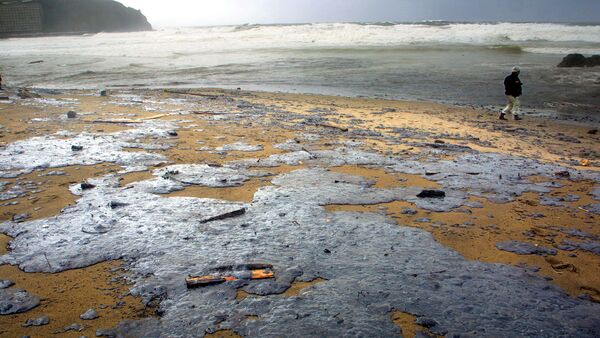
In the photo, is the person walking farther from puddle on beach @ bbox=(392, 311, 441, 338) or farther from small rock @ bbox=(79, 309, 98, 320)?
small rock @ bbox=(79, 309, 98, 320)

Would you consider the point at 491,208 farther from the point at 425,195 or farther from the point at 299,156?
the point at 299,156

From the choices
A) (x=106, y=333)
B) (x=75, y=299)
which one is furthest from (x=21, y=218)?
(x=106, y=333)

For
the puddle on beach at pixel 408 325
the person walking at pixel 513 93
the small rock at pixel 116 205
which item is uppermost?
the person walking at pixel 513 93

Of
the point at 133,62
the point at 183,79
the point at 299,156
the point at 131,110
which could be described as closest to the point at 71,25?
the point at 133,62

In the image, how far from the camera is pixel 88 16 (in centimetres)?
8088

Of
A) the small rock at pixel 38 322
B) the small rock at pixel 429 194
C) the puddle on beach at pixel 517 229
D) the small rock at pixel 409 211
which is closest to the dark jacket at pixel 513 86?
the puddle on beach at pixel 517 229

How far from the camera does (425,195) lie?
4.50m

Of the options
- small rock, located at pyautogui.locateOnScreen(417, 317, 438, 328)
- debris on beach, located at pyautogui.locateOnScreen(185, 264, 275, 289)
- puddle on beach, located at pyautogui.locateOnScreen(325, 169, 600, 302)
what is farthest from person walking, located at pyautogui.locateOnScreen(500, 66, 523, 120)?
debris on beach, located at pyautogui.locateOnScreen(185, 264, 275, 289)

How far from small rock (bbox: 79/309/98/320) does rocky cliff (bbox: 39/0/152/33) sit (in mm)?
83924

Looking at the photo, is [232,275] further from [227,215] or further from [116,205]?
[116,205]

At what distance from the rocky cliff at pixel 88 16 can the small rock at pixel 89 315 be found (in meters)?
83.9

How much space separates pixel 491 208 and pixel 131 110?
28.3ft

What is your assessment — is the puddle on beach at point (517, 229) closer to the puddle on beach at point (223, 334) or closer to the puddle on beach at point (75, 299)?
the puddle on beach at point (223, 334)

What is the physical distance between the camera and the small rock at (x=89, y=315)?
96.4 inches
